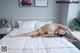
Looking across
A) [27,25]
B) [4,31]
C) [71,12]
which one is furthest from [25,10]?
[71,12]

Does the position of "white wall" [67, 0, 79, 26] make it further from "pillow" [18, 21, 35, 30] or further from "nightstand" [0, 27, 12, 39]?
"nightstand" [0, 27, 12, 39]

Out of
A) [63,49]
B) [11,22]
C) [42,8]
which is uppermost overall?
[42,8]

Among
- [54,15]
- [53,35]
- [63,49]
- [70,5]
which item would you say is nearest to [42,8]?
[54,15]

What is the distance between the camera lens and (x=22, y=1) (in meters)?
3.54

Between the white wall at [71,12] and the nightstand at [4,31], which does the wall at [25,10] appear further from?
the white wall at [71,12]

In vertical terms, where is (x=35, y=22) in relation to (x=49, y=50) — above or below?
above

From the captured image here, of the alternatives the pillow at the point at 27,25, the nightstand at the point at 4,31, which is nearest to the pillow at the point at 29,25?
the pillow at the point at 27,25

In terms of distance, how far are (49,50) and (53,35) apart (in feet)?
3.25

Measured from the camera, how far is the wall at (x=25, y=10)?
3.57 metres

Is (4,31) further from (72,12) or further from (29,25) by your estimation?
(72,12)

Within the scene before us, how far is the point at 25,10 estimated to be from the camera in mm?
3631

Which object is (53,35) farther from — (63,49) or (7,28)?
(7,28)

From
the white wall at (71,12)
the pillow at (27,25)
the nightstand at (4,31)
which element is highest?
the white wall at (71,12)

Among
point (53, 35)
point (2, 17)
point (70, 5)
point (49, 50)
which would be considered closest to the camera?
point (49, 50)
